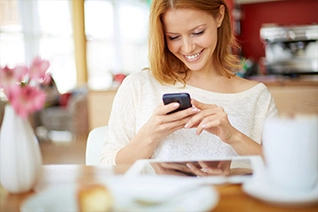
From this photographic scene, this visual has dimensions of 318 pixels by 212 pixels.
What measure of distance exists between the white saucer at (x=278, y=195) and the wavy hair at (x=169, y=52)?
86cm

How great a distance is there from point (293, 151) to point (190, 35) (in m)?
0.86

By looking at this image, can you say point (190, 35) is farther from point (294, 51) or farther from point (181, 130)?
point (294, 51)

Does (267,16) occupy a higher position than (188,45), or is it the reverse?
(188,45)

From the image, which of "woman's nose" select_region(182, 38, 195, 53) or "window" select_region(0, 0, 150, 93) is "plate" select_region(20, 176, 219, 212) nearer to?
"woman's nose" select_region(182, 38, 195, 53)

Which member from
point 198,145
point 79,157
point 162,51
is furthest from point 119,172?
point 79,157

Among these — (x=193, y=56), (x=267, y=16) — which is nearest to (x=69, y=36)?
(x=267, y=16)

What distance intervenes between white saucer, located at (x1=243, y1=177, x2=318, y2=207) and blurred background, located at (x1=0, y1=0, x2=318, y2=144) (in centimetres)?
457

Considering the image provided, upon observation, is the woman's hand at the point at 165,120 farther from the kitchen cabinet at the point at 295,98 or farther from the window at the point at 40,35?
the window at the point at 40,35

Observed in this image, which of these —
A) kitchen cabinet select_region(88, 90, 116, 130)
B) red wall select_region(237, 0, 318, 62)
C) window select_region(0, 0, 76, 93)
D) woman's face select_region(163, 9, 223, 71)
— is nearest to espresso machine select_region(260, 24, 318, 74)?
red wall select_region(237, 0, 318, 62)

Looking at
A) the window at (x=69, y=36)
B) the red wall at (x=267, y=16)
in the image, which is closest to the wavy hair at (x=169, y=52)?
the window at (x=69, y=36)

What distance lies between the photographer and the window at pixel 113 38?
8.82 meters

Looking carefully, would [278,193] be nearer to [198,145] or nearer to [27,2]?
[198,145]

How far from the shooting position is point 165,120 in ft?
3.91

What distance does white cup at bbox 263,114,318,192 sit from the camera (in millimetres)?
633
